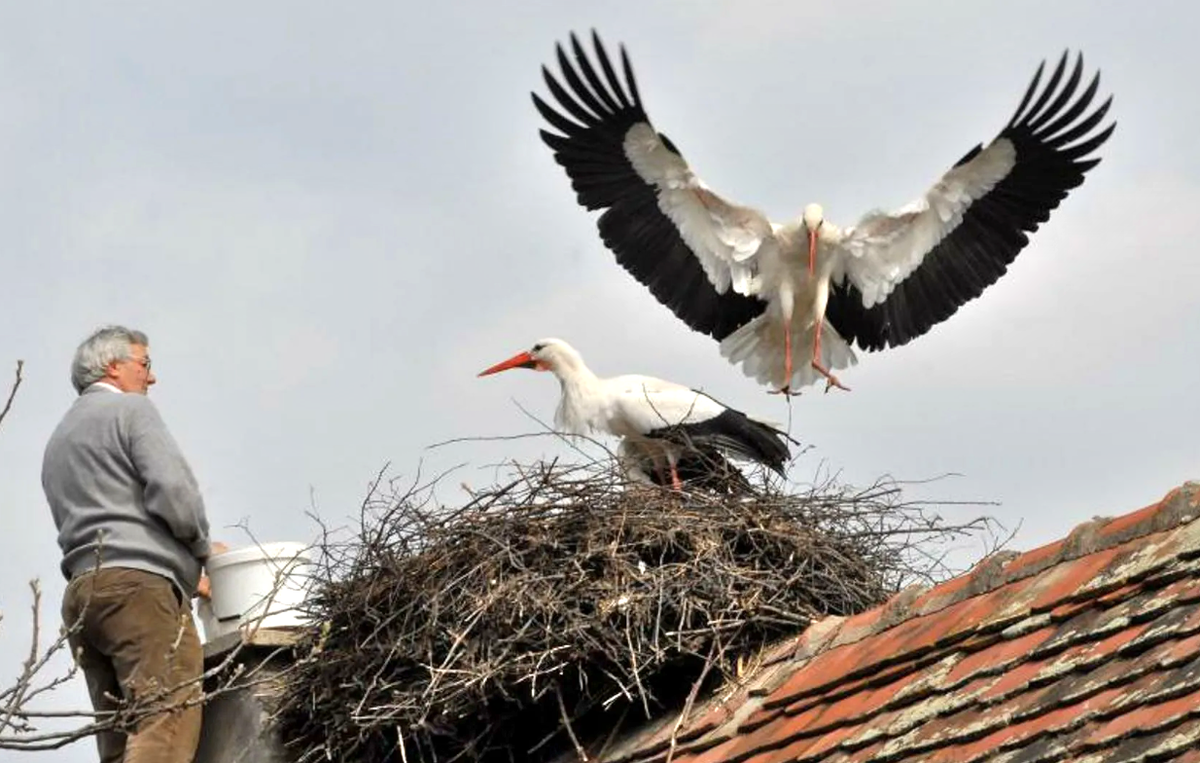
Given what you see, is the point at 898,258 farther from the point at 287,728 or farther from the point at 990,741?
the point at 990,741

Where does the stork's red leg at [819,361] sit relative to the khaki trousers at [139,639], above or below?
above

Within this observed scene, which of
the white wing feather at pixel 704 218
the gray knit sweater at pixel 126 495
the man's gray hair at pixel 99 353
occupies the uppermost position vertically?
the white wing feather at pixel 704 218

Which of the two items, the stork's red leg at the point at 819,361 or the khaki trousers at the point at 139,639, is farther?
the stork's red leg at the point at 819,361

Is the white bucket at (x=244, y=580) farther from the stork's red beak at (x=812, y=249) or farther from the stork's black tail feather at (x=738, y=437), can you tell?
the stork's red beak at (x=812, y=249)

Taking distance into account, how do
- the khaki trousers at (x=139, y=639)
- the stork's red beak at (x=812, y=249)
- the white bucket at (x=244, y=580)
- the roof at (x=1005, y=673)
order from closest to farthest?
the roof at (x=1005, y=673) → the khaki trousers at (x=139, y=639) → the white bucket at (x=244, y=580) → the stork's red beak at (x=812, y=249)

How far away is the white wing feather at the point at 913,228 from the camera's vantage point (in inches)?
390

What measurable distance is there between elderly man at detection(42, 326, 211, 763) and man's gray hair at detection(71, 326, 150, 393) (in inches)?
3.9

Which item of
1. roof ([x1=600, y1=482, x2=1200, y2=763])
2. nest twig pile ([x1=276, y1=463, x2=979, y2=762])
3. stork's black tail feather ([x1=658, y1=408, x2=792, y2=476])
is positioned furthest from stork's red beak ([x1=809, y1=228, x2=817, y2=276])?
roof ([x1=600, y1=482, x2=1200, y2=763])

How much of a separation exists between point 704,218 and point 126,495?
14.8 feet

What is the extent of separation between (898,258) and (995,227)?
0.42 m

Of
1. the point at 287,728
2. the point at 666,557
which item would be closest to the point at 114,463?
the point at 287,728

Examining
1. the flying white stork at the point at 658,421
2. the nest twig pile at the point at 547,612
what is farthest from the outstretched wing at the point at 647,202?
the nest twig pile at the point at 547,612

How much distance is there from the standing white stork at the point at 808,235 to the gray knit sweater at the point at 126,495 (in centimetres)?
430

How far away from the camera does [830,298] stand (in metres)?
10.1
